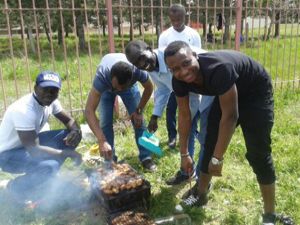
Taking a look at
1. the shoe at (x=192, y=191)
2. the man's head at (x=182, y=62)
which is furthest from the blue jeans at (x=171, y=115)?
the man's head at (x=182, y=62)

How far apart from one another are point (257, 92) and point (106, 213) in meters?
1.73

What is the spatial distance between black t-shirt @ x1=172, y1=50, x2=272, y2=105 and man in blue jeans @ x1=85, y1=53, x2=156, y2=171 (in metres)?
0.60

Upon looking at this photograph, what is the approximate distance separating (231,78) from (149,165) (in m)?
2.14

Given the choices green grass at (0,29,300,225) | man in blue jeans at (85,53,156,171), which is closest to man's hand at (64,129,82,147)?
man in blue jeans at (85,53,156,171)

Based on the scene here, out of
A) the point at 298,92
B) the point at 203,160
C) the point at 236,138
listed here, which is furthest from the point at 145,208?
the point at 298,92

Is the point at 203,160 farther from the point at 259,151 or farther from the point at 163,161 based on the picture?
the point at 163,161

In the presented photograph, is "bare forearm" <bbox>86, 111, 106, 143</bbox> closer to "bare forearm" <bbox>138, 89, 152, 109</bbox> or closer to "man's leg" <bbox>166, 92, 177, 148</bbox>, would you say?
"bare forearm" <bbox>138, 89, 152, 109</bbox>

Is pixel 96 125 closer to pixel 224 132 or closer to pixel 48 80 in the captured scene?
pixel 48 80

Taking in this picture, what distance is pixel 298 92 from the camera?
7473mm

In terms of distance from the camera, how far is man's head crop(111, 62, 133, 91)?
10.7ft

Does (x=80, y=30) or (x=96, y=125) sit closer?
(x=96, y=125)

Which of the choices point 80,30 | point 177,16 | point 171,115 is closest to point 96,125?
point 171,115

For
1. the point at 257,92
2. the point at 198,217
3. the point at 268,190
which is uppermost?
the point at 257,92

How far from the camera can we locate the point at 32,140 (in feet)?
11.2
